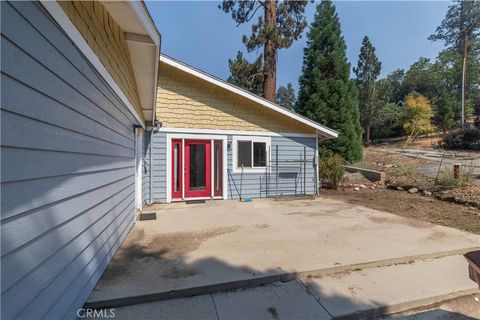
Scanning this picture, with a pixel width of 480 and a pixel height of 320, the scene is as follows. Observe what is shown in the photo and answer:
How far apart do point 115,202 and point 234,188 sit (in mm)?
4716

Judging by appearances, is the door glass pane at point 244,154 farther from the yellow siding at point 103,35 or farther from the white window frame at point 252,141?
the yellow siding at point 103,35

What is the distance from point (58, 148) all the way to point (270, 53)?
39.0 feet

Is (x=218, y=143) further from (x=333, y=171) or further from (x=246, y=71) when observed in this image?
(x=246, y=71)

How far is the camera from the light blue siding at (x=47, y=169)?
1.23m

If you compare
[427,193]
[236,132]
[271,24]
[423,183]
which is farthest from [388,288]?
[271,24]

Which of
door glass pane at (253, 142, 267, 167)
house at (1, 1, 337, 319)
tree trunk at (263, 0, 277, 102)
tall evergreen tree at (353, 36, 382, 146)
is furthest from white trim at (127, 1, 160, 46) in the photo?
tall evergreen tree at (353, 36, 382, 146)

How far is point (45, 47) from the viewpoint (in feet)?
5.12

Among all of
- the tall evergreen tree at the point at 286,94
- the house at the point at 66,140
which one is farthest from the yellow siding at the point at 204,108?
the tall evergreen tree at the point at 286,94

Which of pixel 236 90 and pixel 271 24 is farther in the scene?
pixel 271 24

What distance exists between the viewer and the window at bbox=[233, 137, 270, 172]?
25.9 ft

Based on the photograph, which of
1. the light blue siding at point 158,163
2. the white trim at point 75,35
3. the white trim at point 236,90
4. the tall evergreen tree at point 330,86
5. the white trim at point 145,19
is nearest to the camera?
the white trim at point 75,35

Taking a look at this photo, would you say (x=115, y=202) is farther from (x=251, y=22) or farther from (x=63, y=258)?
(x=251, y=22)

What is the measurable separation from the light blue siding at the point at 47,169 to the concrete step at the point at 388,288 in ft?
7.16

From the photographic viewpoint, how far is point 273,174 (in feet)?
27.6
